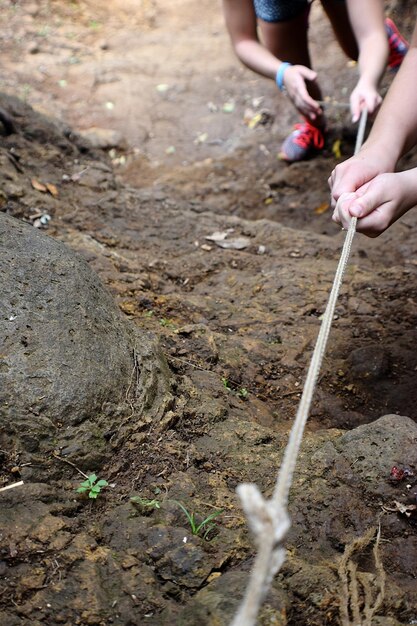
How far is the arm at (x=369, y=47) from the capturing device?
283 centimetres

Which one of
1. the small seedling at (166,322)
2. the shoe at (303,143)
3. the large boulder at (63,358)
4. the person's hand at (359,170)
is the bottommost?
the shoe at (303,143)

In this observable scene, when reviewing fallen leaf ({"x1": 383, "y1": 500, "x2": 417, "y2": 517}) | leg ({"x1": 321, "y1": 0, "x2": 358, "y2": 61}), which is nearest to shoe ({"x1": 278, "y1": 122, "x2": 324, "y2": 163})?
leg ({"x1": 321, "y1": 0, "x2": 358, "y2": 61})

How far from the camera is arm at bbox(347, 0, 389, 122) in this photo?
2828mm

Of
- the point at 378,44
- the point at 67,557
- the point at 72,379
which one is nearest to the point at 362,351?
the point at 72,379

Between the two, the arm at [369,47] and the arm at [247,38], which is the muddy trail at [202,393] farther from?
→ the arm at [247,38]

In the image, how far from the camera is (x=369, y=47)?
3.01m

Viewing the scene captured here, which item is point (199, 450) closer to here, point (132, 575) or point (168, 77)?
point (132, 575)

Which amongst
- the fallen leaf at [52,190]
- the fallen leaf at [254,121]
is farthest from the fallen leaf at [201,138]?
the fallen leaf at [52,190]

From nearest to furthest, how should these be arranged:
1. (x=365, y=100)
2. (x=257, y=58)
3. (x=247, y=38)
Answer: (x=365, y=100) < (x=257, y=58) < (x=247, y=38)

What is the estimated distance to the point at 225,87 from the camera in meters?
5.42

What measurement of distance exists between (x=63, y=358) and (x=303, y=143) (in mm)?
2991

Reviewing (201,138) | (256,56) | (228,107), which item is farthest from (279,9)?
(228,107)

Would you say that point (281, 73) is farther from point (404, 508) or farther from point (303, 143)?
point (404, 508)

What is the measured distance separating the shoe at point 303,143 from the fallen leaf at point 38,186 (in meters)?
1.81
